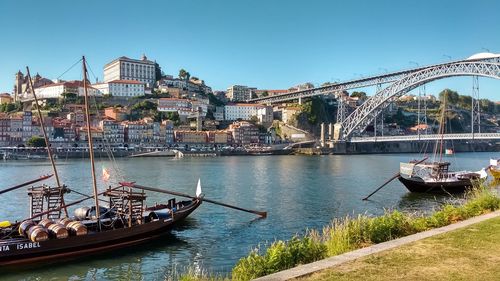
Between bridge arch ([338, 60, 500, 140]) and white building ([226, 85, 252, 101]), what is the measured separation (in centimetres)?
4862

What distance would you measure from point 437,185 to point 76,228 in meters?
21.0

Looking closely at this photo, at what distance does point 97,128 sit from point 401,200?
244 ft

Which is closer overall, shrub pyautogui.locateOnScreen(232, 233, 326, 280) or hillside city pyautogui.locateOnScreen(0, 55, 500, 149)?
shrub pyautogui.locateOnScreen(232, 233, 326, 280)

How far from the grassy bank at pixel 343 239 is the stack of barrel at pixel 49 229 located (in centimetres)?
510

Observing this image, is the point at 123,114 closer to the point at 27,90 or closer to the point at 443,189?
the point at 27,90

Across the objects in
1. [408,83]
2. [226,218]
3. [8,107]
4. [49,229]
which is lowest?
[226,218]

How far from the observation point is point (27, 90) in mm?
111188

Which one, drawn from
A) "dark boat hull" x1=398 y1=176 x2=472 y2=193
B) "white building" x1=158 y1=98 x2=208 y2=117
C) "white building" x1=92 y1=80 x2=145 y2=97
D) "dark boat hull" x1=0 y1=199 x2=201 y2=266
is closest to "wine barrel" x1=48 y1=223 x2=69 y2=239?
Result: "dark boat hull" x1=0 y1=199 x2=201 y2=266

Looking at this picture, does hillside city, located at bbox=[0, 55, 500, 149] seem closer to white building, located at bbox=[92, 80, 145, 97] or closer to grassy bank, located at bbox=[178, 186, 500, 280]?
white building, located at bbox=[92, 80, 145, 97]

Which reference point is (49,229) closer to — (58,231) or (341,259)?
(58,231)

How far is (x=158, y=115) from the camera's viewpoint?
10369 centimetres

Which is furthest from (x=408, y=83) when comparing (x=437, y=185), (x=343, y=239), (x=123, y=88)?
(x=343, y=239)

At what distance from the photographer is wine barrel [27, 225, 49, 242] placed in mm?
12078

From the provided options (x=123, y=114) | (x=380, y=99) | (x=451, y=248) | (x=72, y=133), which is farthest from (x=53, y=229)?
(x=123, y=114)
